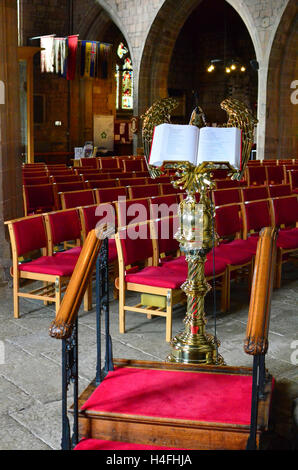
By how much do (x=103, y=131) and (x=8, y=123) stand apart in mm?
16583

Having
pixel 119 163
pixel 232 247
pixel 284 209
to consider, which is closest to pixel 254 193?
pixel 284 209

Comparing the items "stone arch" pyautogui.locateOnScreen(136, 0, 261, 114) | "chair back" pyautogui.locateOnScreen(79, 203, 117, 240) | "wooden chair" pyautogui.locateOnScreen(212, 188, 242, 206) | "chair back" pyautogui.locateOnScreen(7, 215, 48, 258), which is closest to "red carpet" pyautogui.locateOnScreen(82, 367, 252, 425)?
"chair back" pyautogui.locateOnScreen(7, 215, 48, 258)

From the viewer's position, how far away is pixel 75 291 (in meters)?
2.18

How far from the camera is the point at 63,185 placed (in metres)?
7.41

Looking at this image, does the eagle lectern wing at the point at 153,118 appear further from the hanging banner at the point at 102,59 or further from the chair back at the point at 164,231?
the hanging banner at the point at 102,59

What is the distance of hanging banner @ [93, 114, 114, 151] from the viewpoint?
71.5ft

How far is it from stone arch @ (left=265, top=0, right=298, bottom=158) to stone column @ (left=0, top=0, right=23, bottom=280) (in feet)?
34.5

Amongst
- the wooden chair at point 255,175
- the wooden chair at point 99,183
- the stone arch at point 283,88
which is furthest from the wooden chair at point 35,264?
the stone arch at point 283,88

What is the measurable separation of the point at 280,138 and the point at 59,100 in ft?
29.2

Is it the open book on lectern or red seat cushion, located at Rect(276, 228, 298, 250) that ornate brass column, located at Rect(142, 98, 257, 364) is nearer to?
the open book on lectern

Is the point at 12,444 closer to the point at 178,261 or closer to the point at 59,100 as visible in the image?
the point at 178,261

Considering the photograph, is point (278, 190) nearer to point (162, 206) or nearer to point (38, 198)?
point (162, 206)

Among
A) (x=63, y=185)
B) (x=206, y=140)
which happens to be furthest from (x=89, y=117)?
(x=206, y=140)
